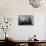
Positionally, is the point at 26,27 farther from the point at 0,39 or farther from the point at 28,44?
the point at 0,39

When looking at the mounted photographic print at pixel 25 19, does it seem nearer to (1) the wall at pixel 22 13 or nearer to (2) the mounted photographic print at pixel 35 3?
(1) the wall at pixel 22 13

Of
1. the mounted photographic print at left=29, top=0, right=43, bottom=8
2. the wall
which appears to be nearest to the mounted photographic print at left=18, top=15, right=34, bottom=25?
the wall

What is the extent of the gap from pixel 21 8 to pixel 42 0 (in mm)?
678

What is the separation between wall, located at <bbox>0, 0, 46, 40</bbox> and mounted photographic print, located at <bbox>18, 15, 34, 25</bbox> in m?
0.09

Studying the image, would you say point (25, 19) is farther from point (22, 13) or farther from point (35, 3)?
point (35, 3)

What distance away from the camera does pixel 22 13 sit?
3.67m

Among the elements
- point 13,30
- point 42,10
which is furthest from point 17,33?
point 42,10

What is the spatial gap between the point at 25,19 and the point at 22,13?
0.65 feet

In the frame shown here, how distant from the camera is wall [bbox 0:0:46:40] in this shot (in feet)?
11.9

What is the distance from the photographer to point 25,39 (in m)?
3.62

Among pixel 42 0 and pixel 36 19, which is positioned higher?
pixel 42 0

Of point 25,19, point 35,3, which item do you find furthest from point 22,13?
point 35,3

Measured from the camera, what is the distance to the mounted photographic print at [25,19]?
12.0 feet

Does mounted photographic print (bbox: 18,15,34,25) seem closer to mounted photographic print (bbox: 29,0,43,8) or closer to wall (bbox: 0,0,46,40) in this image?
wall (bbox: 0,0,46,40)
